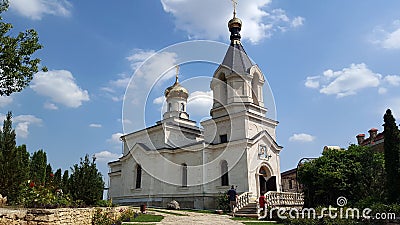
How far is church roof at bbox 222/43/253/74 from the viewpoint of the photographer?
2883cm

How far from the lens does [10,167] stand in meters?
13.2

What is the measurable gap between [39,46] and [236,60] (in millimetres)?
19866

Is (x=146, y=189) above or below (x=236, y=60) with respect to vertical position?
below

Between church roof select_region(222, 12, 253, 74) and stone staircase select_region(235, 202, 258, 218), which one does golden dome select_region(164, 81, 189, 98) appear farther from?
stone staircase select_region(235, 202, 258, 218)

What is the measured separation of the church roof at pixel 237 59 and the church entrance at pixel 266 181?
8.66m

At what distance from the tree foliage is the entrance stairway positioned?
2.93 m

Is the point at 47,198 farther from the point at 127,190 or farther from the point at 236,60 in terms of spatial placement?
the point at 236,60

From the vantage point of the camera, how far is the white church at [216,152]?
25.5m

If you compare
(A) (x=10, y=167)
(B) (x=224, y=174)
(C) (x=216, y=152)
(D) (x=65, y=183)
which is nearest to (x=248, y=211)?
(B) (x=224, y=174)

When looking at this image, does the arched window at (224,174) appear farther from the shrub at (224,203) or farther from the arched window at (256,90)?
the arched window at (256,90)

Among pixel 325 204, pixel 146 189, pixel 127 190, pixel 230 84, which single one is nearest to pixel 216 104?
pixel 230 84

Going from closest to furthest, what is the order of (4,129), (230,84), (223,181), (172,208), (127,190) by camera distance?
1. (4,129)
2. (172,208)
3. (223,181)
4. (230,84)
5. (127,190)

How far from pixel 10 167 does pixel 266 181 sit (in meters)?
18.4

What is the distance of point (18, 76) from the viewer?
1177 cm
